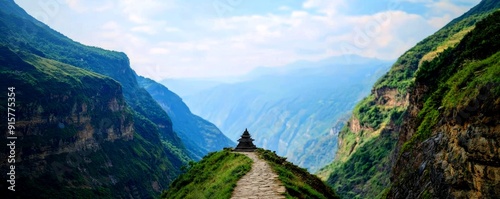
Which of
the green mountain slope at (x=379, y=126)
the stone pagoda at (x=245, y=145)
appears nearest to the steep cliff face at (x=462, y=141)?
the stone pagoda at (x=245, y=145)

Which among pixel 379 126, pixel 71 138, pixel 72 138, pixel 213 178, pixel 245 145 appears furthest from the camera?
pixel 379 126

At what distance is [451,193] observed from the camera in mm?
19078

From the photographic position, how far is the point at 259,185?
23.7 meters

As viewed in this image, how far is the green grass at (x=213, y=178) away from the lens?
83.8 ft

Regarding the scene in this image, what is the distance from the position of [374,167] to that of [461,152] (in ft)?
365

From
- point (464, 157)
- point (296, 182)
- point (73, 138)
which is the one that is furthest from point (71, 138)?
point (464, 157)

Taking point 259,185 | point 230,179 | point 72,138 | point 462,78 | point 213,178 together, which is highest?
point 72,138

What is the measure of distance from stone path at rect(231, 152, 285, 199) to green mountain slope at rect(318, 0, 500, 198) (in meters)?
83.1

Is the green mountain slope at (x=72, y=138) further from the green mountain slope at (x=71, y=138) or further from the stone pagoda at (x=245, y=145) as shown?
the stone pagoda at (x=245, y=145)

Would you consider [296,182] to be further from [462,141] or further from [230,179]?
[462,141]

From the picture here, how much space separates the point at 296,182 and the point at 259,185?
2.51m

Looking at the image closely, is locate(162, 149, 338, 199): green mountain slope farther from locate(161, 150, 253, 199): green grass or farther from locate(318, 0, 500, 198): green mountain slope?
locate(318, 0, 500, 198): green mountain slope

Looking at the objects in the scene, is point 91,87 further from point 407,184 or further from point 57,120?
point 407,184

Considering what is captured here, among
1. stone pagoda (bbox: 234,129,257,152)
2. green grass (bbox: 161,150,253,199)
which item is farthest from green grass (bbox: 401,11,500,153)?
stone pagoda (bbox: 234,129,257,152)
